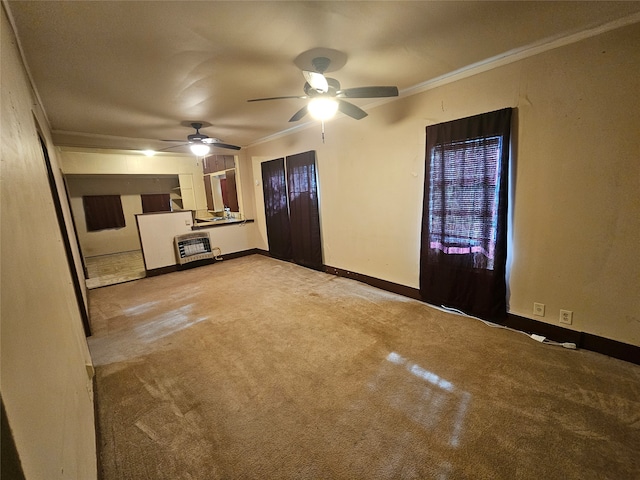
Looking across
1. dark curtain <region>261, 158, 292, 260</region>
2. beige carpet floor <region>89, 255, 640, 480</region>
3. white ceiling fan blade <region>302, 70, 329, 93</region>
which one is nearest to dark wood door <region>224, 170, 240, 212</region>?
dark curtain <region>261, 158, 292, 260</region>

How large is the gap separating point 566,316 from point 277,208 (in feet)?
14.0

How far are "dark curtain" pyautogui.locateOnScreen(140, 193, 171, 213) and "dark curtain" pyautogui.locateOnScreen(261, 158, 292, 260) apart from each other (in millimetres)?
4049

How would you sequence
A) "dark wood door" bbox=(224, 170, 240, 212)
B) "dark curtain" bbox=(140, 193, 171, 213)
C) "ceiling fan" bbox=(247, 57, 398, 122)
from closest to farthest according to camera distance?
"ceiling fan" bbox=(247, 57, 398, 122) < "dark wood door" bbox=(224, 170, 240, 212) < "dark curtain" bbox=(140, 193, 171, 213)

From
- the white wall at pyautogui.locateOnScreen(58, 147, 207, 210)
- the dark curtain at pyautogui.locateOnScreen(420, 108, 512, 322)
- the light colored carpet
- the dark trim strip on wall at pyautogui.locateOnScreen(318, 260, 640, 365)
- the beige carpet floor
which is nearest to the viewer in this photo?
the beige carpet floor

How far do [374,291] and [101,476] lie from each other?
9.59ft

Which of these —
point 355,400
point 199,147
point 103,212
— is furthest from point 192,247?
point 355,400

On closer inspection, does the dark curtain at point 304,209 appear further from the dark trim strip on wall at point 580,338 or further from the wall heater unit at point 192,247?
the dark trim strip on wall at point 580,338

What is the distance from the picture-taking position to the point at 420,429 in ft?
5.12

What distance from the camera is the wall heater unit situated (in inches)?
197

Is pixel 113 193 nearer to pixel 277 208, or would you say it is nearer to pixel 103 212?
pixel 103 212

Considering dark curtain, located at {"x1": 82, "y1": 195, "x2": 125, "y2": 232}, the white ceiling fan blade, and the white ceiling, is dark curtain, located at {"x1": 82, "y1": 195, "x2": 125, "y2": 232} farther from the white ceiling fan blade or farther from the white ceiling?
the white ceiling fan blade

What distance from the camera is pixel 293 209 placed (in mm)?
4777

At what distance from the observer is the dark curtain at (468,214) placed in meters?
2.42

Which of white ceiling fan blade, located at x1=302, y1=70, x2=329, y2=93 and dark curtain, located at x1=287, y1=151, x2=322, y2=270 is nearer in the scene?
white ceiling fan blade, located at x1=302, y1=70, x2=329, y2=93
